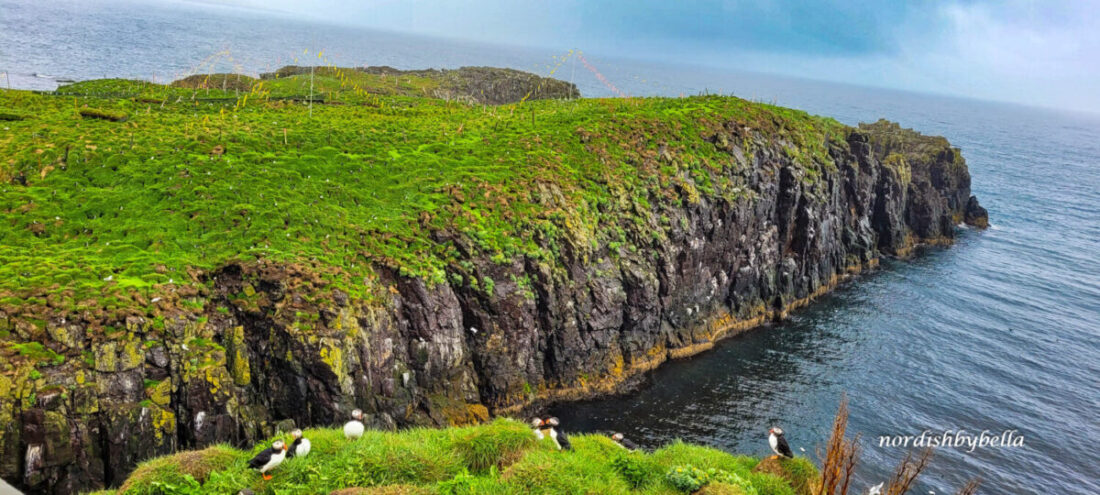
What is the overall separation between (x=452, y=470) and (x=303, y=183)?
2285 cm

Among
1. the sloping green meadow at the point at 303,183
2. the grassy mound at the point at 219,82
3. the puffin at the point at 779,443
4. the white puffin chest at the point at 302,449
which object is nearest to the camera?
the white puffin chest at the point at 302,449

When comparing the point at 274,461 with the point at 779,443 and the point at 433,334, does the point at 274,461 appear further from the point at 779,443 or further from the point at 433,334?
the point at 779,443

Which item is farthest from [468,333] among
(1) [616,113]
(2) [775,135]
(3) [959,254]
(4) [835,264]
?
(3) [959,254]

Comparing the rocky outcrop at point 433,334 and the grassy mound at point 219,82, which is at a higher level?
the grassy mound at point 219,82

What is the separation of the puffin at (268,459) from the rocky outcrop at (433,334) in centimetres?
881

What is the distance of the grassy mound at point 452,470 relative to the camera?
615 inches

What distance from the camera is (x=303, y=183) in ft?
113

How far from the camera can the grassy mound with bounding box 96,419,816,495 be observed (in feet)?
51.3

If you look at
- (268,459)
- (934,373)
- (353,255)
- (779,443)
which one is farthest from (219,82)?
(934,373)

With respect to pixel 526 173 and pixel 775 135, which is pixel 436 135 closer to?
pixel 526 173

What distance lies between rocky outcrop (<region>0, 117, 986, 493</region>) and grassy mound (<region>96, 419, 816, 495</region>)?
627cm

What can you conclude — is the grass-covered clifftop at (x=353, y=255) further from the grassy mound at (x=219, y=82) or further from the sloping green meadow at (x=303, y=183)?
the grassy mound at (x=219, y=82)

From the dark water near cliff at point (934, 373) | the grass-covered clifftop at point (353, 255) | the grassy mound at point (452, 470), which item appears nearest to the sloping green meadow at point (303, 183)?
the grass-covered clifftop at point (353, 255)

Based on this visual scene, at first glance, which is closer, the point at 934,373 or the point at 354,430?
the point at 354,430
